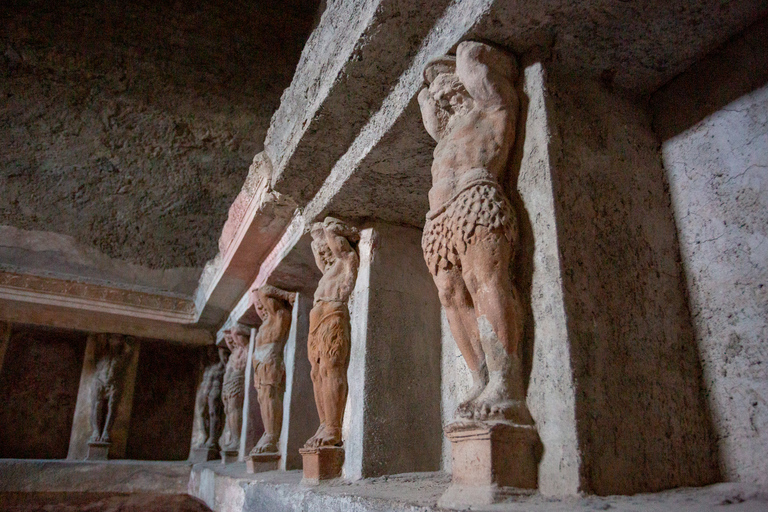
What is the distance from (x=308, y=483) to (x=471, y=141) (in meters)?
1.96

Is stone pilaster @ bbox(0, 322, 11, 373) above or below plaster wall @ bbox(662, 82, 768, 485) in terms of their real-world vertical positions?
above

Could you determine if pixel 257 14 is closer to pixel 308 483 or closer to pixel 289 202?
pixel 289 202

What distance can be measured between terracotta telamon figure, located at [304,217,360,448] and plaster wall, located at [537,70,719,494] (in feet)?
5.65

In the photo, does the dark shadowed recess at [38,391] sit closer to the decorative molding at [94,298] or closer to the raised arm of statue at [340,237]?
the decorative molding at [94,298]

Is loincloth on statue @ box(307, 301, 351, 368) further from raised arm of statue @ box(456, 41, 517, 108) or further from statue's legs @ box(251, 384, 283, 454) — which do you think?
raised arm of statue @ box(456, 41, 517, 108)

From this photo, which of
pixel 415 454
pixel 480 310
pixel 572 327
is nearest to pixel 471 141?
pixel 480 310

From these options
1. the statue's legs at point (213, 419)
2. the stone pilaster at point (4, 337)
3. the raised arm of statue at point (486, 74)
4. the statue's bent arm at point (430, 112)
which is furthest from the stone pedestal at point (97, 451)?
the raised arm of statue at point (486, 74)

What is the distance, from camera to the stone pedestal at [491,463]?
1.58 meters

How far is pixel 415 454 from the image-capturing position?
3006 millimetres

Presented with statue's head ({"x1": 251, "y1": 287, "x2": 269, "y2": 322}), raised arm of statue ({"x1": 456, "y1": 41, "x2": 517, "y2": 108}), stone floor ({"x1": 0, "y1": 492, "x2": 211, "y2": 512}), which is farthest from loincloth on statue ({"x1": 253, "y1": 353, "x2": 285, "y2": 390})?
raised arm of statue ({"x1": 456, "y1": 41, "x2": 517, "y2": 108})

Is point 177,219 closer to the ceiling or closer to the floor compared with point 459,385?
closer to the ceiling

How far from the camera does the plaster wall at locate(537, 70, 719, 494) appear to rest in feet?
5.36

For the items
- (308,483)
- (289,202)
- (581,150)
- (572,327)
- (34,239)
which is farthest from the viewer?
(34,239)

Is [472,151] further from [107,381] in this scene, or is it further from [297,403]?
[107,381]
